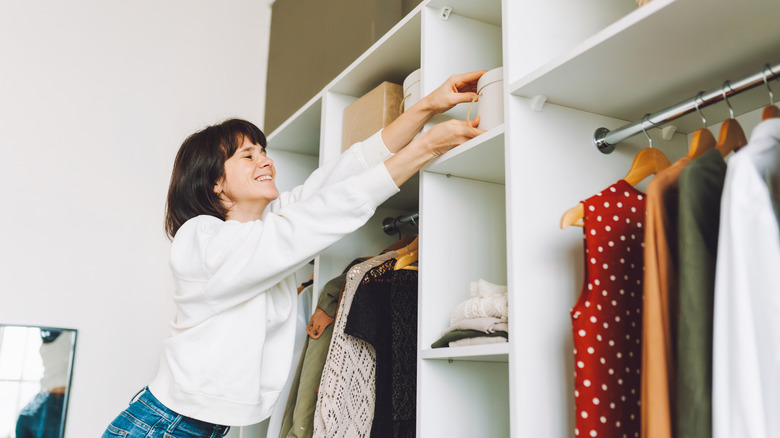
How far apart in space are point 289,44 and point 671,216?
7.25 feet

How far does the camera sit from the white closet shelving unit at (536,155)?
104 centimetres

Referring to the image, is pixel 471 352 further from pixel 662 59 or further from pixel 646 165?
pixel 662 59

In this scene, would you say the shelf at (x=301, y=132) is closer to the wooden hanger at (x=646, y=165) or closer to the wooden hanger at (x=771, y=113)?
the wooden hanger at (x=646, y=165)

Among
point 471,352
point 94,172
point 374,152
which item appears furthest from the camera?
point 94,172

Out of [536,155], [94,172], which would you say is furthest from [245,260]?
[94,172]

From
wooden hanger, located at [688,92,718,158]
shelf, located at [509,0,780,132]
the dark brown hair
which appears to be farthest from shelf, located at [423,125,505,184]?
the dark brown hair

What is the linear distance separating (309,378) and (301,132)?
100 centimetres

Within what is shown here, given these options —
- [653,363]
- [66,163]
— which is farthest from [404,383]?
[66,163]

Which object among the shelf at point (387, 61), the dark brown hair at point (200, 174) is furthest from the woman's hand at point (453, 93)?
the dark brown hair at point (200, 174)

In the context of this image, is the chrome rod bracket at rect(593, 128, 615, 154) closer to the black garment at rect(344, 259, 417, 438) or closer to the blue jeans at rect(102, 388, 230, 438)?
the black garment at rect(344, 259, 417, 438)

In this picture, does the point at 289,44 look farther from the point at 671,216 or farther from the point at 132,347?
the point at 671,216

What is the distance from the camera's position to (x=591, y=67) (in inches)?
44.0

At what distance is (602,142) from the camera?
1.28m

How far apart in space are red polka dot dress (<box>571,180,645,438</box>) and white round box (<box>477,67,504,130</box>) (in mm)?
329
